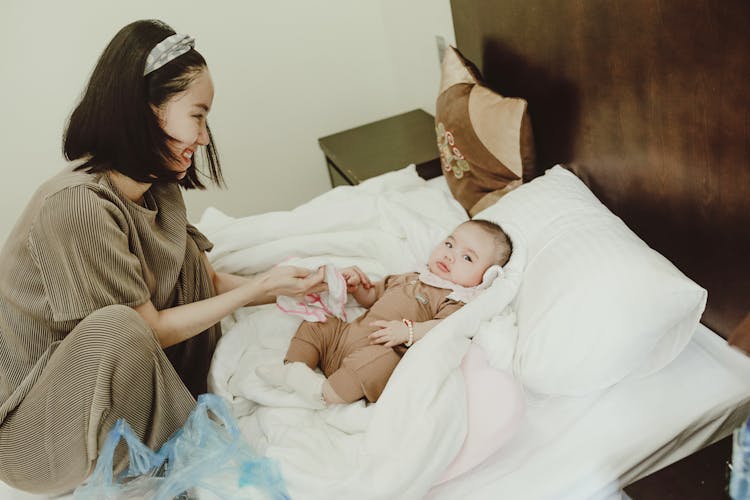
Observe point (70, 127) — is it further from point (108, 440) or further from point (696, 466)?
point (696, 466)

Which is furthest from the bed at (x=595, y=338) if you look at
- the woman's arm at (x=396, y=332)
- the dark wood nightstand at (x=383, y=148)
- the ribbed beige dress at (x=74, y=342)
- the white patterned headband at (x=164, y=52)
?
the dark wood nightstand at (x=383, y=148)

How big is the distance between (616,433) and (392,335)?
0.44 m

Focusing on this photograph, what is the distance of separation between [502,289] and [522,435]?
0.30 metres

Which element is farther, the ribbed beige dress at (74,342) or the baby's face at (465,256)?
the baby's face at (465,256)

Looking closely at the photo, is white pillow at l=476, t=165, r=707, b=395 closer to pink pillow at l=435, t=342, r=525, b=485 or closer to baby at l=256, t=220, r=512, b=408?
pink pillow at l=435, t=342, r=525, b=485

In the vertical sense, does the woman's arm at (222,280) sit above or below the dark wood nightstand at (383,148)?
below

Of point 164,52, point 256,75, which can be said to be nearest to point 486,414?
point 164,52

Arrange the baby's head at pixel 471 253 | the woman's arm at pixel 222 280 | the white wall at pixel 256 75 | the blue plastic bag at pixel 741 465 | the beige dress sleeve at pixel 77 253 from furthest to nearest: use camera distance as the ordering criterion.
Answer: the white wall at pixel 256 75 → the woman's arm at pixel 222 280 → the baby's head at pixel 471 253 → the beige dress sleeve at pixel 77 253 → the blue plastic bag at pixel 741 465

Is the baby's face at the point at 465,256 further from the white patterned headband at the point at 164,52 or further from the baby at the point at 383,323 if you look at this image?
the white patterned headband at the point at 164,52

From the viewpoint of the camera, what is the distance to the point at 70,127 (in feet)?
4.03

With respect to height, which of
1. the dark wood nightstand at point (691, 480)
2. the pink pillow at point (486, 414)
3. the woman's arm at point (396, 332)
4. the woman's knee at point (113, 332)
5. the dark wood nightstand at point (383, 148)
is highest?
the woman's knee at point (113, 332)

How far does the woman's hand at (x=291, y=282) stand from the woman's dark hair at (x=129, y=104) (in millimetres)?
328

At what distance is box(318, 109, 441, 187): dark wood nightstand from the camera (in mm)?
2141

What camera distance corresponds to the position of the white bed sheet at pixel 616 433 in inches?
38.7
